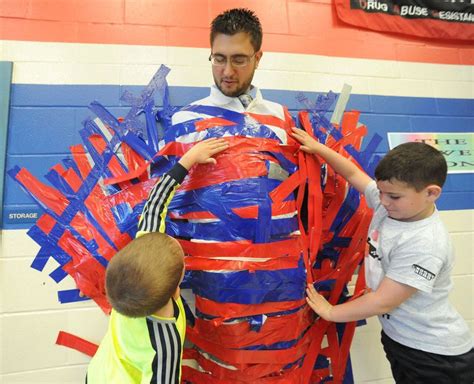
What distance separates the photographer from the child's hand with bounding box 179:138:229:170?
911mm

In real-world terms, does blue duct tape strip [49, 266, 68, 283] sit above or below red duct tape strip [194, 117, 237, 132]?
below

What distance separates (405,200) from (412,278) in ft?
0.65

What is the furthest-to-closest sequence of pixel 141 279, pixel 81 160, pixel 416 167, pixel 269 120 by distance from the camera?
pixel 81 160 → pixel 269 120 → pixel 416 167 → pixel 141 279

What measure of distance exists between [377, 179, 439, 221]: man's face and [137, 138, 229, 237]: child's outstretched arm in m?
0.45

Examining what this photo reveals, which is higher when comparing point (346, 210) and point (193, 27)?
point (193, 27)

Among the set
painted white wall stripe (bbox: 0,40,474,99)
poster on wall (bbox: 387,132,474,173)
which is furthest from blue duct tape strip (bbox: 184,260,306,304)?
poster on wall (bbox: 387,132,474,173)

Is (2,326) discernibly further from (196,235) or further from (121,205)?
(196,235)

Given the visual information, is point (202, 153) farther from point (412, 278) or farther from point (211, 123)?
point (412, 278)

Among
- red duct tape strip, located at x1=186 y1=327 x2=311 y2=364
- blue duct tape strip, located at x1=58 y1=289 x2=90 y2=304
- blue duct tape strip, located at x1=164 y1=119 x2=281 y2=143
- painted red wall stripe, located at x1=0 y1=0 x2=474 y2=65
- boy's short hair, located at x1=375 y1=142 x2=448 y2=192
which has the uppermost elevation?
painted red wall stripe, located at x1=0 y1=0 x2=474 y2=65

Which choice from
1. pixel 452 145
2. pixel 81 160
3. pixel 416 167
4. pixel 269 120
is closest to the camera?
pixel 416 167

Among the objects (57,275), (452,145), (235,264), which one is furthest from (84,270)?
(452,145)

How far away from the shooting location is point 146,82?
49.6 inches

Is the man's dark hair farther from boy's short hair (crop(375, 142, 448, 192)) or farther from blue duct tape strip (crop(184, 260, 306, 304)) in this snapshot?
blue duct tape strip (crop(184, 260, 306, 304))

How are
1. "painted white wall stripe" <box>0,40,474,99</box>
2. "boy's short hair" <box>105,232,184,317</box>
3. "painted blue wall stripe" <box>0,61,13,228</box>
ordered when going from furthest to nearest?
"painted white wall stripe" <box>0,40,474,99</box>
"painted blue wall stripe" <box>0,61,13,228</box>
"boy's short hair" <box>105,232,184,317</box>
